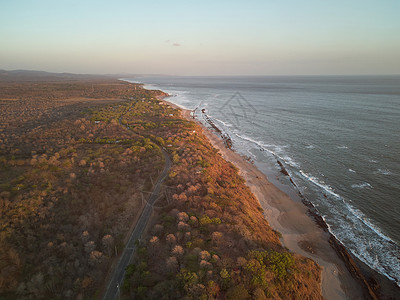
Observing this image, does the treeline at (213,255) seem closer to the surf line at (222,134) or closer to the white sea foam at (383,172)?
the white sea foam at (383,172)

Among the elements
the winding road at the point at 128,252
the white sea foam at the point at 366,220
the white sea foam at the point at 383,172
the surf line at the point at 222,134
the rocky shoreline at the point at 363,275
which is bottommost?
the rocky shoreline at the point at 363,275

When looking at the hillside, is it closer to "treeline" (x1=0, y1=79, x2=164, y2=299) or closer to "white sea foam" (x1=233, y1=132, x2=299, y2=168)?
"treeline" (x1=0, y1=79, x2=164, y2=299)

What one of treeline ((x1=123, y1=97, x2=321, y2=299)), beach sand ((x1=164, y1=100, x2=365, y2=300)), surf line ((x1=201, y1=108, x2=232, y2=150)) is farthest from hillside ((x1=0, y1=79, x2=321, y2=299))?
surf line ((x1=201, y1=108, x2=232, y2=150))

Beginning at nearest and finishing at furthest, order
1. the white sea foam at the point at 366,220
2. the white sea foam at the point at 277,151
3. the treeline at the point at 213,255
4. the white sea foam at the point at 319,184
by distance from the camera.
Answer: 1. the treeline at the point at 213,255
2. the white sea foam at the point at 366,220
3. the white sea foam at the point at 319,184
4. the white sea foam at the point at 277,151

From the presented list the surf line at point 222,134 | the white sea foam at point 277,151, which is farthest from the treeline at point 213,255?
the surf line at point 222,134

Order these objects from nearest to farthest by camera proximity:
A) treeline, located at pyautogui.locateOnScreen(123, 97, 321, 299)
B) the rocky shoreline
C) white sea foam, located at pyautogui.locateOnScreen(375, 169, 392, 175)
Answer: treeline, located at pyautogui.locateOnScreen(123, 97, 321, 299) < the rocky shoreline < white sea foam, located at pyautogui.locateOnScreen(375, 169, 392, 175)

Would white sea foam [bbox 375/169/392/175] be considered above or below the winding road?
above

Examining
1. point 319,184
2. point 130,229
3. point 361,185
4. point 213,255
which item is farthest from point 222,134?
point 213,255

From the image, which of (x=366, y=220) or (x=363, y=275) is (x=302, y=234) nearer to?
(x=363, y=275)

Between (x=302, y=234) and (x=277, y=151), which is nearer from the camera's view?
(x=302, y=234)
